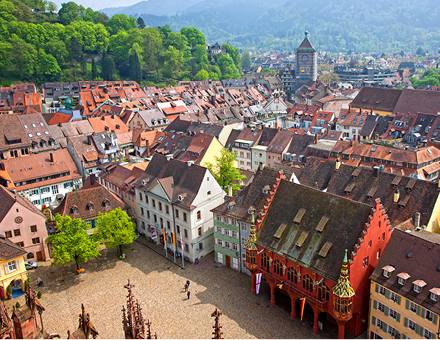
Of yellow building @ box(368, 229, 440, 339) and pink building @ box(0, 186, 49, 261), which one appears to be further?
pink building @ box(0, 186, 49, 261)

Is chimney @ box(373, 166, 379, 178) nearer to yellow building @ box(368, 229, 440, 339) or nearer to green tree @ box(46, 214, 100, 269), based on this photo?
yellow building @ box(368, 229, 440, 339)

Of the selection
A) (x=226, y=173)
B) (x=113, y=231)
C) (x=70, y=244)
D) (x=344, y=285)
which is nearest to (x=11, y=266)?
(x=70, y=244)

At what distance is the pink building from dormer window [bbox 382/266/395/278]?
45.1 metres

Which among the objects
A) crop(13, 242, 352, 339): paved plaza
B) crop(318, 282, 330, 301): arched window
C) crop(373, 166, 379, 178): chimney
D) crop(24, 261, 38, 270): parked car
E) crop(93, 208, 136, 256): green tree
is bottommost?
crop(13, 242, 352, 339): paved plaza

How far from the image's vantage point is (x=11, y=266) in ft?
164

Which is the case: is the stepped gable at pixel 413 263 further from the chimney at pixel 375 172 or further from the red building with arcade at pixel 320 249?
the chimney at pixel 375 172

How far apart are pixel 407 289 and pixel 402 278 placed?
1.00 meters

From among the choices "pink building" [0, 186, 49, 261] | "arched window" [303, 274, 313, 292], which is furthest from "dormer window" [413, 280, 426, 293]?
"pink building" [0, 186, 49, 261]

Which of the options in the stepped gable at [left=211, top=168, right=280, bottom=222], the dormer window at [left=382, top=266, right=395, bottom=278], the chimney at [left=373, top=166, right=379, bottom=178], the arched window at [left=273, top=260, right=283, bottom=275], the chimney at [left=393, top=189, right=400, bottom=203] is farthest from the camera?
the chimney at [left=373, top=166, right=379, bottom=178]

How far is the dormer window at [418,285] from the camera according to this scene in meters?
35.3

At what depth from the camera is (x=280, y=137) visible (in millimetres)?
90250

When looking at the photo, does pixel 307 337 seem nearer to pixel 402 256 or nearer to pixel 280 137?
pixel 402 256

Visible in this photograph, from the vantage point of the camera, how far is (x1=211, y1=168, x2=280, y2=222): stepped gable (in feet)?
169

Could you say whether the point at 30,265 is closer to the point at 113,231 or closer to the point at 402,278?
the point at 113,231
